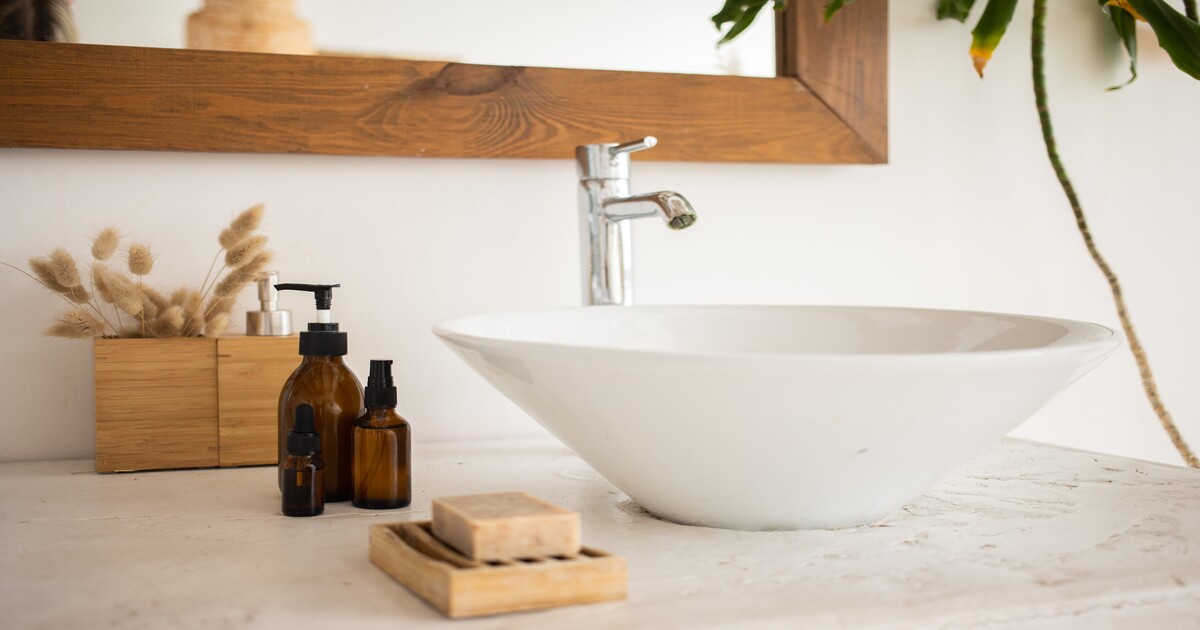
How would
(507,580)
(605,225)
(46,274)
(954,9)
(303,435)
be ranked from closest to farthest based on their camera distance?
(507,580)
(303,435)
(46,274)
(605,225)
(954,9)

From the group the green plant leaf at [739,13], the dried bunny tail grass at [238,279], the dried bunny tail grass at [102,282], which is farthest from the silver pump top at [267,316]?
the green plant leaf at [739,13]

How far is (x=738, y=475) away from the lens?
0.61 meters

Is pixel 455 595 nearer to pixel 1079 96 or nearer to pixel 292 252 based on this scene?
pixel 292 252

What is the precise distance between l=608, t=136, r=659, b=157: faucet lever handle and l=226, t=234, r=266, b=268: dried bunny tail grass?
34 centimetres

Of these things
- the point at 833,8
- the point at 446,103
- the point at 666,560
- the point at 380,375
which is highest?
the point at 833,8

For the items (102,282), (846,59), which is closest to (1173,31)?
(846,59)

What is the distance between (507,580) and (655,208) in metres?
0.49

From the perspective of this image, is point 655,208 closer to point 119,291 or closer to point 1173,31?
point 119,291

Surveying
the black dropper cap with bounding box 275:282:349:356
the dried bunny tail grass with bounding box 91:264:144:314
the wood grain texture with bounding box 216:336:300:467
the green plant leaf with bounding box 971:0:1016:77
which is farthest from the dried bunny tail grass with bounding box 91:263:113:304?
the green plant leaf with bounding box 971:0:1016:77

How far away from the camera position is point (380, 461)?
29.1 inches

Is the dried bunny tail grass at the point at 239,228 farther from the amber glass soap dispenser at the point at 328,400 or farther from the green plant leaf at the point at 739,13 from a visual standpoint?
the green plant leaf at the point at 739,13

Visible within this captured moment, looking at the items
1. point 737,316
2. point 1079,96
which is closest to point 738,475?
point 737,316

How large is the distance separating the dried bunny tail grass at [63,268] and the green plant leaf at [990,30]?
0.96m

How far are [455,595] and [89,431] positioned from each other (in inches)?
25.8
